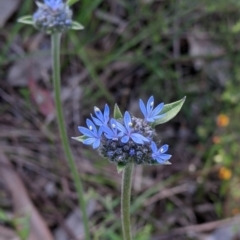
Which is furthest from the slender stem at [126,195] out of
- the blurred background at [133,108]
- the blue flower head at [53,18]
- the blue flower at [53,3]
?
the blurred background at [133,108]

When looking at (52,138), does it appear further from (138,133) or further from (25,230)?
(138,133)

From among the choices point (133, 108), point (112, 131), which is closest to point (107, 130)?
point (112, 131)

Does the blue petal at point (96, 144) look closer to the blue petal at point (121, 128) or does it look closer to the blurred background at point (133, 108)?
the blue petal at point (121, 128)

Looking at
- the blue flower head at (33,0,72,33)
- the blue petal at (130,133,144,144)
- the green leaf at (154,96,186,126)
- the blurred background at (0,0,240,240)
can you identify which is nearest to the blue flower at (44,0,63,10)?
the blue flower head at (33,0,72,33)

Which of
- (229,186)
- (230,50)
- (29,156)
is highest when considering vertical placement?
(230,50)

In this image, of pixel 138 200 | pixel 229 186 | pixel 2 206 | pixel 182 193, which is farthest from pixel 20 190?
pixel 229 186

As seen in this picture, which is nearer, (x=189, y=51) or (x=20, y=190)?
(x=20, y=190)
